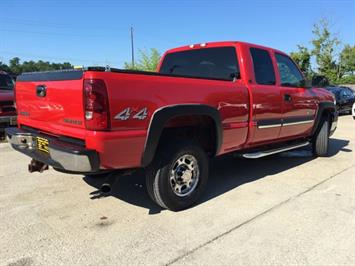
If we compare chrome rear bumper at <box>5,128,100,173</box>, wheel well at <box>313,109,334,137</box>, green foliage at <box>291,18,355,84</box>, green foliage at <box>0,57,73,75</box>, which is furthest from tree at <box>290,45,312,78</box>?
chrome rear bumper at <box>5,128,100,173</box>

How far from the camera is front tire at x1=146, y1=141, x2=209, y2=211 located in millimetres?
3828

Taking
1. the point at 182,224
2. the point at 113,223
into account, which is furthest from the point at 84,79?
the point at 182,224

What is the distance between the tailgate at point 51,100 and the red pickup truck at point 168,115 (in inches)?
0.4

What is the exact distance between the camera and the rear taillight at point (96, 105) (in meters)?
3.11

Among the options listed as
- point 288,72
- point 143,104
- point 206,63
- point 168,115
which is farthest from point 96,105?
point 288,72

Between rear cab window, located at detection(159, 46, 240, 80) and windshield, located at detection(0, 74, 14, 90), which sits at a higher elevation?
rear cab window, located at detection(159, 46, 240, 80)

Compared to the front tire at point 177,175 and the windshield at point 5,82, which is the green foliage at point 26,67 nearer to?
the windshield at point 5,82

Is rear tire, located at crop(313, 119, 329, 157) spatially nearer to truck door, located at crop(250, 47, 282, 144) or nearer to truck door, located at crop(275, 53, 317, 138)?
truck door, located at crop(275, 53, 317, 138)

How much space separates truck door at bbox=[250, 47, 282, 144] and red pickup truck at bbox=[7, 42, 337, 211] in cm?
2

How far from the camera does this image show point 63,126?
3557 mm

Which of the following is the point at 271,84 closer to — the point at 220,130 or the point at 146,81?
the point at 220,130

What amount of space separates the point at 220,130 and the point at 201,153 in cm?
38

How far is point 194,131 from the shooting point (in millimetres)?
4477

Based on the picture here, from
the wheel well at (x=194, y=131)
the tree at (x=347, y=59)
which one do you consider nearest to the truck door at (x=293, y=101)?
the wheel well at (x=194, y=131)
